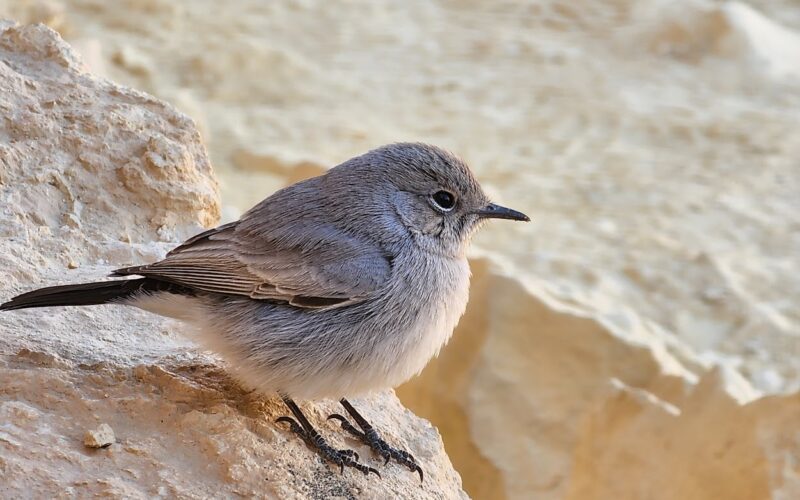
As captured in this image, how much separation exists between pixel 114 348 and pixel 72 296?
16.3 inches

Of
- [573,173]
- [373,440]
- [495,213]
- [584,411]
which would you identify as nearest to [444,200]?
[495,213]

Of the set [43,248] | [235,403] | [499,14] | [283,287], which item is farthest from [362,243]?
[499,14]

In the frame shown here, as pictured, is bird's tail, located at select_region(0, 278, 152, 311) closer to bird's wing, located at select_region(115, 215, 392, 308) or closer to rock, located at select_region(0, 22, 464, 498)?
bird's wing, located at select_region(115, 215, 392, 308)

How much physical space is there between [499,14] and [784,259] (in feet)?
16.3

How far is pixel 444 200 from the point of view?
14.6 feet

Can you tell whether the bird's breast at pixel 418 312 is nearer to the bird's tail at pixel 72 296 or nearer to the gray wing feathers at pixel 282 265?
the gray wing feathers at pixel 282 265

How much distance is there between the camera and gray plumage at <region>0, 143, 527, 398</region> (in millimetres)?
3957

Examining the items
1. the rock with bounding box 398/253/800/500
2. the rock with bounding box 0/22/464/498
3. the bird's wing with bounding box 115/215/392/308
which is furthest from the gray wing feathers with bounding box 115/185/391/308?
the rock with bounding box 398/253/800/500

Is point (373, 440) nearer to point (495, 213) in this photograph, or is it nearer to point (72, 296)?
point (495, 213)

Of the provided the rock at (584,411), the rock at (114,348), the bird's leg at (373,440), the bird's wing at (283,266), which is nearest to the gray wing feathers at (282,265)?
the bird's wing at (283,266)

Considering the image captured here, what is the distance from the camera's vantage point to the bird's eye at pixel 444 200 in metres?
4.42

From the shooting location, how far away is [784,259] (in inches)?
346

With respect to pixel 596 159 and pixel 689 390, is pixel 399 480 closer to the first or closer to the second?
pixel 689 390

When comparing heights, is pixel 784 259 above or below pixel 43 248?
below
